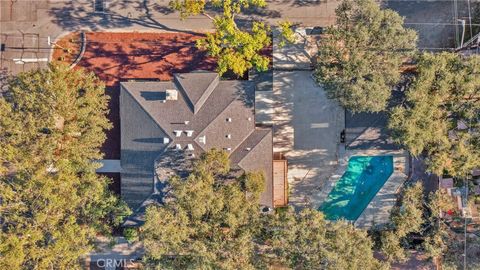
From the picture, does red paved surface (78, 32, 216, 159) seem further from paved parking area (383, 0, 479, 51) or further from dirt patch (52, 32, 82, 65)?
paved parking area (383, 0, 479, 51)

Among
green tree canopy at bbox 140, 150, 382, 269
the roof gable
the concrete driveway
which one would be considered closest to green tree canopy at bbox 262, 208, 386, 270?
green tree canopy at bbox 140, 150, 382, 269

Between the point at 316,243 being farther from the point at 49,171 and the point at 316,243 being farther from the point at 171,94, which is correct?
the point at 49,171

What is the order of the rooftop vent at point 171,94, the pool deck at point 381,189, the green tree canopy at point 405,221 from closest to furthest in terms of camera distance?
the green tree canopy at point 405,221 < the rooftop vent at point 171,94 < the pool deck at point 381,189

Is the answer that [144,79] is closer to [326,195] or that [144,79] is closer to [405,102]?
[326,195]

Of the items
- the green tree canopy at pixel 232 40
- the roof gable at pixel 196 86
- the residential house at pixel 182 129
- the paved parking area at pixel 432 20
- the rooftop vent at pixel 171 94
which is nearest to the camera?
the green tree canopy at pixel 232 40

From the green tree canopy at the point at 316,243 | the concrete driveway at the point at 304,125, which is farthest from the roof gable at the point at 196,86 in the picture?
the green tree canopy at the point at 316,243

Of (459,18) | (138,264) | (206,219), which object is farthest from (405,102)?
(138,264)

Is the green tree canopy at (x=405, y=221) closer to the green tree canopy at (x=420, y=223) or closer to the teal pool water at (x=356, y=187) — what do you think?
the green tree canopy at (x=420, y=223)

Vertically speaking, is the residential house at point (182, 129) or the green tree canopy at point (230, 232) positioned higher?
the residential house at point (182, 129)
